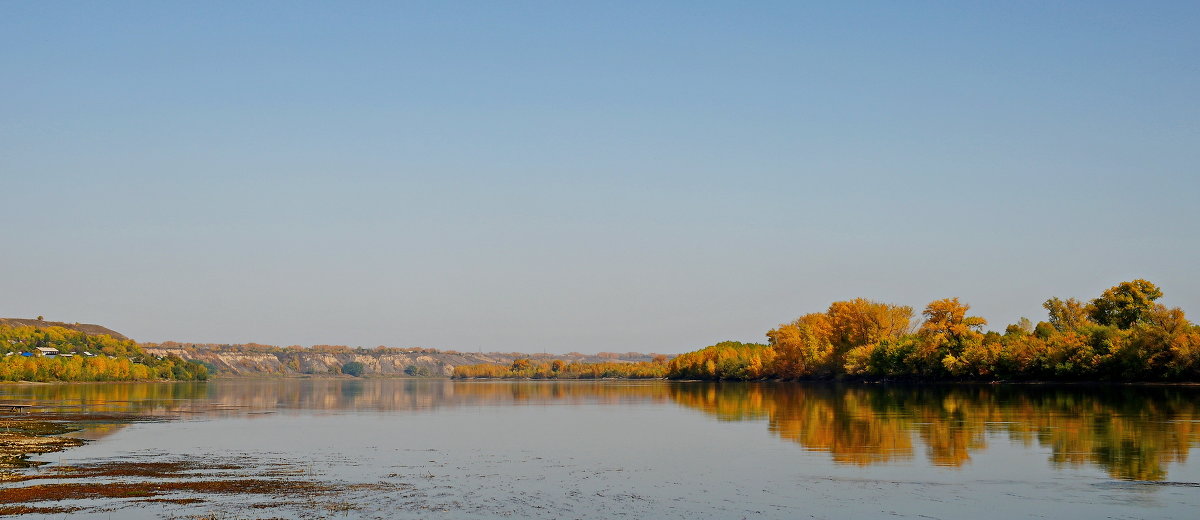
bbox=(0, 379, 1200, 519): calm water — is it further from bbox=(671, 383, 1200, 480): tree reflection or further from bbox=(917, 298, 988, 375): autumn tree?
bbox=(917, 298, 988, 375): autumn tree

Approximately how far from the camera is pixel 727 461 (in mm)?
32625

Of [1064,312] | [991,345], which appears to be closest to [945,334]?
[991,345]

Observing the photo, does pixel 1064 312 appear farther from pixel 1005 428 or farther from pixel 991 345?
pixel 1005 428

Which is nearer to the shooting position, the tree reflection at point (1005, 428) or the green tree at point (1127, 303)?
the tree reflection at point (1005, 428)

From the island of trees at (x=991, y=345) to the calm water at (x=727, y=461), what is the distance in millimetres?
38572

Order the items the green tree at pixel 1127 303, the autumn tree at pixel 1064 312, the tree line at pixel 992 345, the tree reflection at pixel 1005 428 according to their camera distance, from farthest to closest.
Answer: the autumn tree at pixel 1064 312
the green tree at pixel 1127 303
the tree line at pixel 992 345
the tree reflection at pixel 1005 428

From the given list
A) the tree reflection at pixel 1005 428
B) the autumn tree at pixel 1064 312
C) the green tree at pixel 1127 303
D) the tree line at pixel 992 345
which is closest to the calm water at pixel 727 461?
the tree reflection at pixel 1005 428

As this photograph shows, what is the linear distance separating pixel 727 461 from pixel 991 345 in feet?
300

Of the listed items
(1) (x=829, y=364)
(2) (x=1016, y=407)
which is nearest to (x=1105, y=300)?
(1) (x=829, y=364)

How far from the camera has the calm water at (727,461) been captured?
22625mm

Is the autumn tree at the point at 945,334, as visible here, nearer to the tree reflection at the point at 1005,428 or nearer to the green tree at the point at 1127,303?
the green tree at the point at 1127,303

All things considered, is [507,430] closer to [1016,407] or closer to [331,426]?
[331,426]

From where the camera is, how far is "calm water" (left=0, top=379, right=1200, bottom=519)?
22.6 m

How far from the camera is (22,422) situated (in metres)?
49.8
